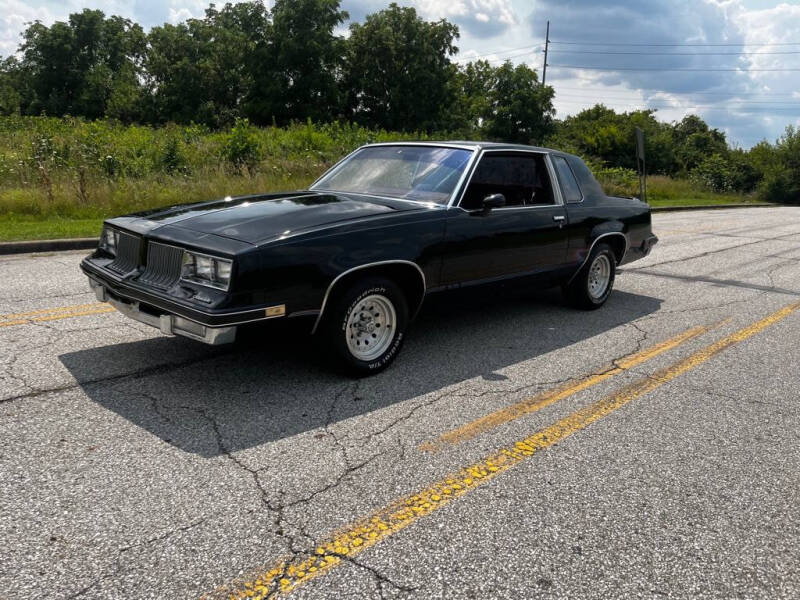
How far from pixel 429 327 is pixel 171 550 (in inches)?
146

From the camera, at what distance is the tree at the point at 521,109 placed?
162 feet

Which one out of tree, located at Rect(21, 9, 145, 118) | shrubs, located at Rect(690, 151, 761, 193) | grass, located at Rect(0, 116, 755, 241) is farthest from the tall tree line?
grass, located at Rect(0, 116, 755, 241)

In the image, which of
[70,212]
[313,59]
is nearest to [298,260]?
[70,212]

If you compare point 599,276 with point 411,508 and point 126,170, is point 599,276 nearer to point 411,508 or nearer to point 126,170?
point 411,508

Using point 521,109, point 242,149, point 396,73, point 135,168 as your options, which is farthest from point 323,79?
point 135,168

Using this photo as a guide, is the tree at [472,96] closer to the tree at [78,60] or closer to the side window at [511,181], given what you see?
the tree at [78,60]

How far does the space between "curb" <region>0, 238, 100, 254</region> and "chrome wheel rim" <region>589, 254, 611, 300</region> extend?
6613mm

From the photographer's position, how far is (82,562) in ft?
7.96

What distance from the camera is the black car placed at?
12.5 feet

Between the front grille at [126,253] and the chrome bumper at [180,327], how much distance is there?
222mm

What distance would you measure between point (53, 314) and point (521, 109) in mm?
47445

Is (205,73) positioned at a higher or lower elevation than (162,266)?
higher

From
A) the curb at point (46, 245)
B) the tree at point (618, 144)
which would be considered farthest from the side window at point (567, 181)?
the tree at point (618, 144)

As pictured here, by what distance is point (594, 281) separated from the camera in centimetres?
700
